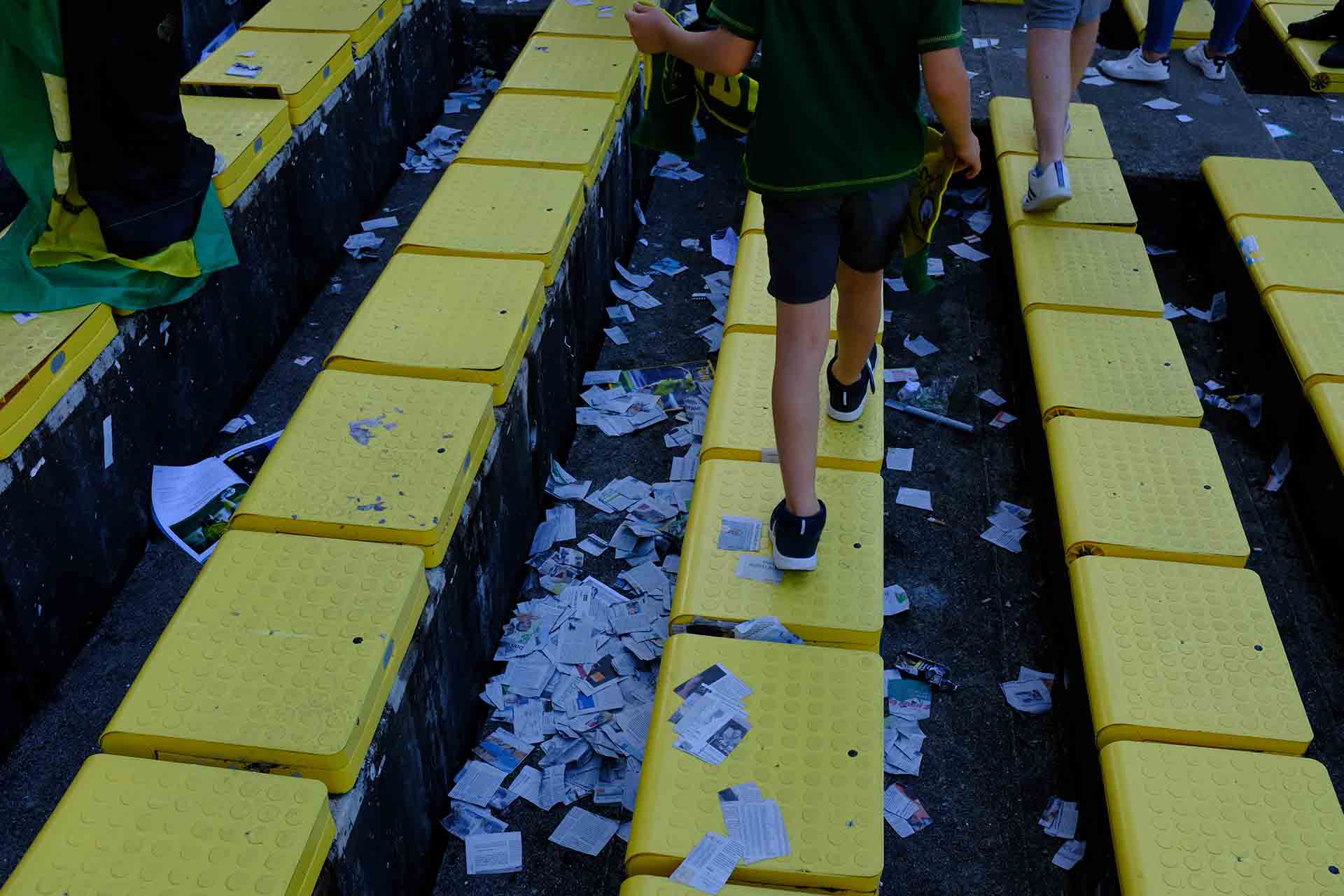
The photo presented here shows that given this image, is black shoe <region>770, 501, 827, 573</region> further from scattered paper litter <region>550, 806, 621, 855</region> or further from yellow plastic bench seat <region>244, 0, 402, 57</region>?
yellow plastic bench seat <region>244, 0, 402, 57</region>

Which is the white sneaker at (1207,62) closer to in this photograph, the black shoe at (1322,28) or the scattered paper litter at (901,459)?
the black shoe at (1322,28)

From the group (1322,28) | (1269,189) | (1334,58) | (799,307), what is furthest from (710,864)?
(1322,28)

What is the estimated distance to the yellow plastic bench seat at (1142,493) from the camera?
3.39 meters

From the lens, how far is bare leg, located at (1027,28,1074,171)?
4.64 m

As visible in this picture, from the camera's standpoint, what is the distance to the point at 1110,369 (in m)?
4.06

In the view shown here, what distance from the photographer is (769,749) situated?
8.82 ft

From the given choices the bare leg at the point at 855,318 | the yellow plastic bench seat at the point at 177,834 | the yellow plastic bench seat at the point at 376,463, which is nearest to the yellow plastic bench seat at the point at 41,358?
the yellow plastic bench seat at the point at 376,463

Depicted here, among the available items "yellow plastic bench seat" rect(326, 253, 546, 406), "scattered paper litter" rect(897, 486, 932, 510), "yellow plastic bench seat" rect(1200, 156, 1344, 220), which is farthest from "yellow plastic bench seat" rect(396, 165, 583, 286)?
"yellow plastic bench seat" rect(1200, 156, 1344, 220)

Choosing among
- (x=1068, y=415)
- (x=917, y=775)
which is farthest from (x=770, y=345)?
(x=917, y=775)

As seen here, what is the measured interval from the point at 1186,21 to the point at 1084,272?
329 cm

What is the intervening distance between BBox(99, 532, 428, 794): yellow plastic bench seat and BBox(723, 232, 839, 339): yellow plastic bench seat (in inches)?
63.9

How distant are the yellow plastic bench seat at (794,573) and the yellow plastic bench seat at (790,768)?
0.12 meters

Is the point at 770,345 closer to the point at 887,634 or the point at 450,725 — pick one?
the point at 887,634

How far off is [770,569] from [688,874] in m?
0.96
